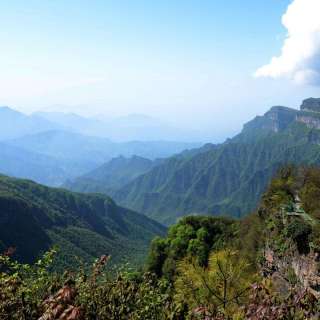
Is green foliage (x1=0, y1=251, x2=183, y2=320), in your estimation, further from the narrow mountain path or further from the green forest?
the narrow mountain path

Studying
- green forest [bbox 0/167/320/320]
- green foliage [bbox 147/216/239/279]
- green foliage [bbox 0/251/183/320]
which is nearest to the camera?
green forest [bbox 0/167/320/320]

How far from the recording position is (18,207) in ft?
654

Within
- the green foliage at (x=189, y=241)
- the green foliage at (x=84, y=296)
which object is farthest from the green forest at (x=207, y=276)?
the green foliage at (x=189, y=241)

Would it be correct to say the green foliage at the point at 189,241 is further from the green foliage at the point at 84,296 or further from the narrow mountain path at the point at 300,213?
the green foliage at the point at 84,296

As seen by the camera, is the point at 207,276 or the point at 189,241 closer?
the point at 207,276

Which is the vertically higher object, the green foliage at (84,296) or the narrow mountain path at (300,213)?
the green foliage at (84,296)

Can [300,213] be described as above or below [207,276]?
below

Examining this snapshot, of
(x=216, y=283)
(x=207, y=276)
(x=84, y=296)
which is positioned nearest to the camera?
(x=84, y=296)

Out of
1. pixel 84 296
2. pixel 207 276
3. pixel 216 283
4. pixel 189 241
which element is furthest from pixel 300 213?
pixel 84 296

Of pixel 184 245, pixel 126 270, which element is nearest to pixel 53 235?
pixel 184 245

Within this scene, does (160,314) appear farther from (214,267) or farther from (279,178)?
(279,178)

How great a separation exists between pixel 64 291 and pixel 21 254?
561ft

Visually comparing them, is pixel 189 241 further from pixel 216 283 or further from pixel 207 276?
pixel 216 283

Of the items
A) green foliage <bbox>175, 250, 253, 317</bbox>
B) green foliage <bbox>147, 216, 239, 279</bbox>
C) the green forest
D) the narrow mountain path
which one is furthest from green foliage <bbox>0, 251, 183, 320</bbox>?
green foliage <bbox>147, 216, 239, 279</bbox>
